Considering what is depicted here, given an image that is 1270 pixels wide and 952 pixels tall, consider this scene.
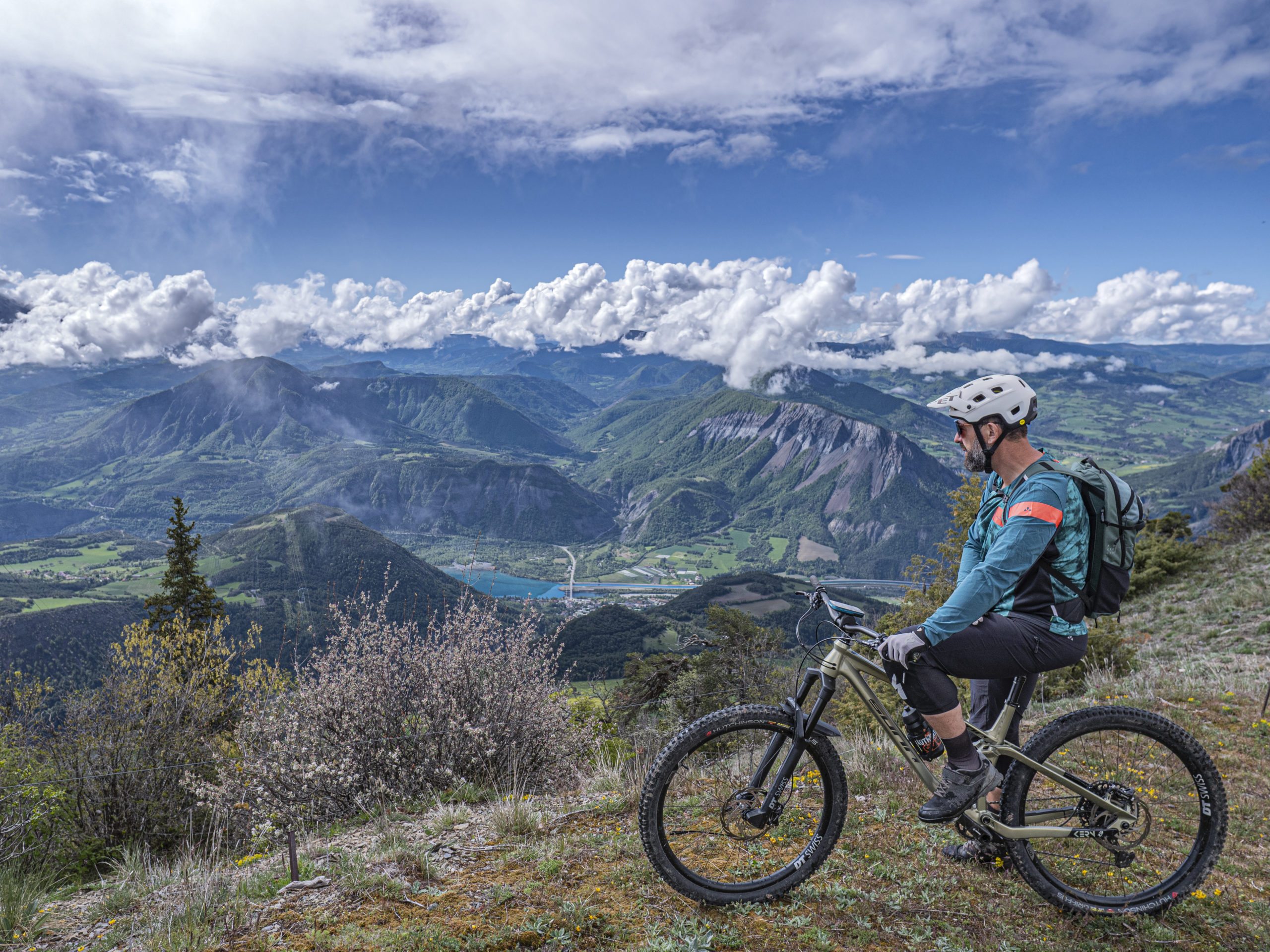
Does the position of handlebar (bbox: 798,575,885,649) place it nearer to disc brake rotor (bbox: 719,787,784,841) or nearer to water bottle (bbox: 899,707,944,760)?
water bottle (bbox: 899,707,944,760)

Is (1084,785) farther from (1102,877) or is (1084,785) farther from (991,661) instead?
(991,661)

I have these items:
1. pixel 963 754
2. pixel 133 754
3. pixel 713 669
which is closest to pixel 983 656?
pixel 963 754

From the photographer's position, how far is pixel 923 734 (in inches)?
138

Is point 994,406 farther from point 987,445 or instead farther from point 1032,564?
point 1032,564

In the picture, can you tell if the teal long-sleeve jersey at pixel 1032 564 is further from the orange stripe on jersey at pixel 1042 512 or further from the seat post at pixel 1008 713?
the seat post at pixel 1008 713

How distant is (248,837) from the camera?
23.0ft

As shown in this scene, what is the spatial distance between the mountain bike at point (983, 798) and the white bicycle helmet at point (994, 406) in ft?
4.03

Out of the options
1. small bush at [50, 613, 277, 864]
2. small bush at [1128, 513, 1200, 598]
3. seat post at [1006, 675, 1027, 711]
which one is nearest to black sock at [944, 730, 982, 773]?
seat post at [1006, 675, 1027, 711]

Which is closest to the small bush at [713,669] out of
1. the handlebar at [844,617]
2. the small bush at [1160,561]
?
the small bush at [1160,561]

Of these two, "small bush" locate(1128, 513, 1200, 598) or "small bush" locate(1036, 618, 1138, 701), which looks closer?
"small bush" locate(1036, 618, 1138, 701)

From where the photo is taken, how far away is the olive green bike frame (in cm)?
349

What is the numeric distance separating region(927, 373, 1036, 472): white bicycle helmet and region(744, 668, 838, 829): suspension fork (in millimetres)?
1552

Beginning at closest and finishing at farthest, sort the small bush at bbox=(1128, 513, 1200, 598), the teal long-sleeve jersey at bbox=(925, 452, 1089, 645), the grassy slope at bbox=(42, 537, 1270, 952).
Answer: the teal long-sleeve jersey at bbox=(925, 452, 1089, 645) → the grassy slope at bbox=(42, 537, 1270, 952) → the small bush at bbox=(1128, 513, 1200, 598)

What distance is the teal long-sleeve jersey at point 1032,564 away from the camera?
315 centimetres
